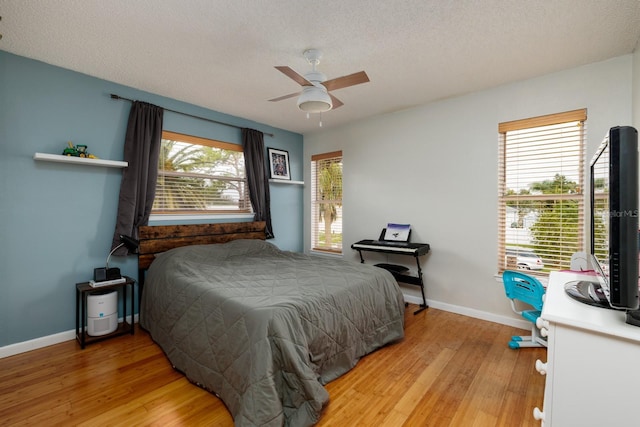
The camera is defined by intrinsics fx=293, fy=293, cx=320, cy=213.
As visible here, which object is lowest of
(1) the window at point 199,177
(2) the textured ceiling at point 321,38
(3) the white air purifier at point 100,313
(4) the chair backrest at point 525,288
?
(3) the white air purifier at point 100,313

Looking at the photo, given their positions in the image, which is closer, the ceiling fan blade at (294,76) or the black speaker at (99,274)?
the ceiling fan blade at (294,76)

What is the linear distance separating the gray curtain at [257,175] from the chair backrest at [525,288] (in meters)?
3.13

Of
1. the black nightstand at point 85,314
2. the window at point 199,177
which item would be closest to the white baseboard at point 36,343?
the black nightstand at point 85,314

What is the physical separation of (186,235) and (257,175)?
1.33 meters

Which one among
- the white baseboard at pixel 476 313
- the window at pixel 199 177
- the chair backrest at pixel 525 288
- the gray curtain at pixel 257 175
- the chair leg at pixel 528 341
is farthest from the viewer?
the gray curtain at pixel 257 175

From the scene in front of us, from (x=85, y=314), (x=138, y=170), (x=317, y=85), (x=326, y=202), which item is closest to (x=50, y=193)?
(x=138, y=170)

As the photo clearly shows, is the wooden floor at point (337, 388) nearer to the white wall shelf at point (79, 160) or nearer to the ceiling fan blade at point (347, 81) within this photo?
the white wall shelf at point (79, 160)

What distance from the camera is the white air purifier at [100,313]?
2748 millimetres

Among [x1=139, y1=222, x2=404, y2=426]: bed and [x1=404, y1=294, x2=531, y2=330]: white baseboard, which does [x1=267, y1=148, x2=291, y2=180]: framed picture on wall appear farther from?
[x1=404, y1=294, x2=531, y2=330]: white baseboard

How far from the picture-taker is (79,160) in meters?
2.72

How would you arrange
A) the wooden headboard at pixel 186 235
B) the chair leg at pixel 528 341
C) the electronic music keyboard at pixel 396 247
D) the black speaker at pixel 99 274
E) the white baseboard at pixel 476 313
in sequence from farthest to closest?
the electronic music keyboard at pixel 396 247, the wooden headboard at pixel 186 235, the white baseboard at pixel 476 313, the black speaker at pixel 99 274, the chair leg at pixel 528 341

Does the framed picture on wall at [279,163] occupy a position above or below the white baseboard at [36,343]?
above

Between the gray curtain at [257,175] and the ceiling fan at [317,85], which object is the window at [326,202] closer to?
the gray curtain at [257,175]

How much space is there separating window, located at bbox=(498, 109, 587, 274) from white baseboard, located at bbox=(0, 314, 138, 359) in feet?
14.7
